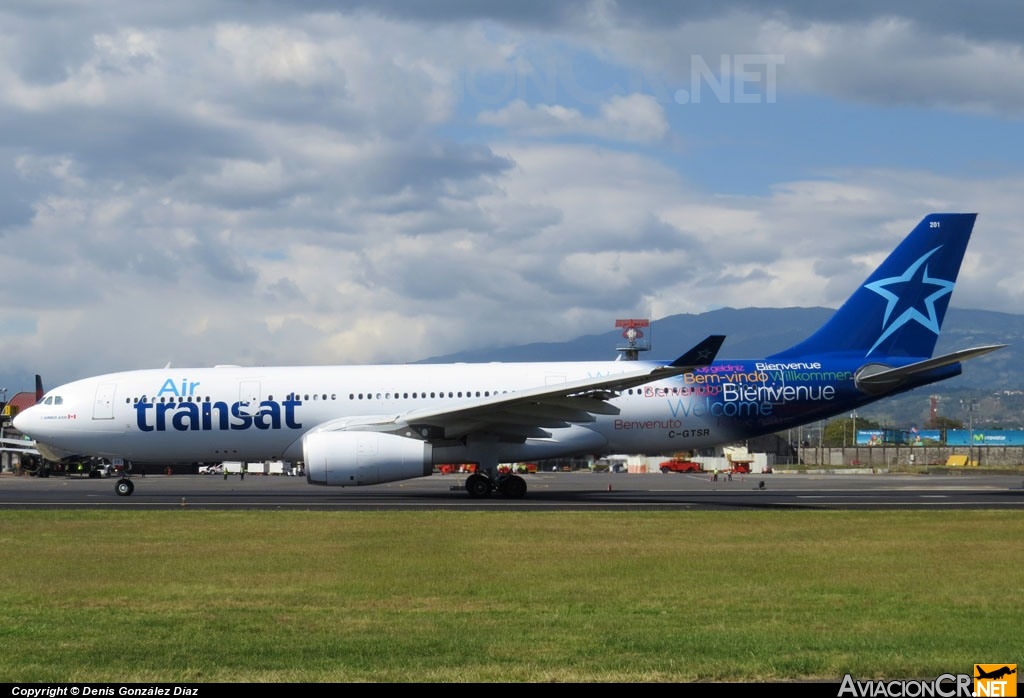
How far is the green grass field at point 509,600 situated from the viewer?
8.29 meters

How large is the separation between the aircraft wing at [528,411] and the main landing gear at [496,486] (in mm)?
1131

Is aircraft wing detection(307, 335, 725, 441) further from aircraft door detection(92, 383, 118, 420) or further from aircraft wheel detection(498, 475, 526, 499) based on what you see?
aircraft door detection(92, 383, 118, 420)

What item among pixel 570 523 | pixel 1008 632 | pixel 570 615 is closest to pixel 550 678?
pixel 570 615

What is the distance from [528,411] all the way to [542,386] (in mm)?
1502

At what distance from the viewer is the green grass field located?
829cm

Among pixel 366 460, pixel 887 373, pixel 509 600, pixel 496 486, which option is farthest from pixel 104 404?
pixel 509 600

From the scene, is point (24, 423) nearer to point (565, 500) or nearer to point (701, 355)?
point (565, 500)

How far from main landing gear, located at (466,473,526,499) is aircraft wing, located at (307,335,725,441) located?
1.13m

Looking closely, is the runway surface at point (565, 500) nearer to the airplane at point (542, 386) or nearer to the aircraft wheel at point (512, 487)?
the aircraft wheel at point (512, 487)

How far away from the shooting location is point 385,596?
12188 millimetres

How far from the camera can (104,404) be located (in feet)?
108

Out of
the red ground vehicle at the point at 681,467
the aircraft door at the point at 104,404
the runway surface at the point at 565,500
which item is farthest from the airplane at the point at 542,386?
the red ground vehicle at the point at 681,467

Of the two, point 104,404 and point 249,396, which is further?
point 104,404

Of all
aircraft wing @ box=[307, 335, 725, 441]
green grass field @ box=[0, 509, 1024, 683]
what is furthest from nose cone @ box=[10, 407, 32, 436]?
green grass field @ box=[0, 509, 1024, 683]
